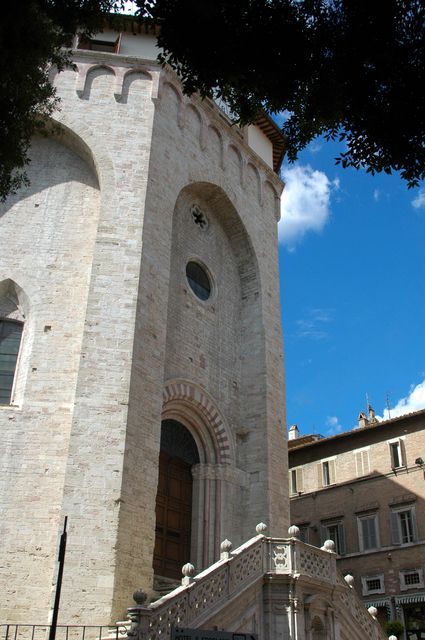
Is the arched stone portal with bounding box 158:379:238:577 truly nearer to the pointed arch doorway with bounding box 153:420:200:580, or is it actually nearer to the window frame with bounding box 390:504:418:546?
the pointed arch doorway with bounding box 153:420:200:580

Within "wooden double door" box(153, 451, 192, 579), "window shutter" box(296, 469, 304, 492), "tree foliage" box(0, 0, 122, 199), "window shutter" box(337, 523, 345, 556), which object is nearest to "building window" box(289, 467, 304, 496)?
"window shutter" box(296, 469, 304, 492)

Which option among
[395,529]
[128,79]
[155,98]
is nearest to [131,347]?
[155,98]

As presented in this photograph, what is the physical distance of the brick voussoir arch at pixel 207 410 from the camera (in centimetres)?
1562

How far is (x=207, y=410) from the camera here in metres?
16.2

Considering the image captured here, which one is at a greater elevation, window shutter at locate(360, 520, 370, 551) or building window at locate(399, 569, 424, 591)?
window shutter at locate(360, 520, 370, 551)

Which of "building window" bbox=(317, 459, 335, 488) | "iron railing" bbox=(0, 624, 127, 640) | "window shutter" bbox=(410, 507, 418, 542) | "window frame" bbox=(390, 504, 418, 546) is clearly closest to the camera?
"iron railing" bbox=(0, 624, 127, 640)

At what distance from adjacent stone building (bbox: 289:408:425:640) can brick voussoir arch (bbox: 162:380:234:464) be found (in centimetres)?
967

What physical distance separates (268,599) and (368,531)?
13068 millimetres

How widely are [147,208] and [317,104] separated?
7501 mm

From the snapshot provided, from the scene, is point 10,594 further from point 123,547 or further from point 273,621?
point 273,621

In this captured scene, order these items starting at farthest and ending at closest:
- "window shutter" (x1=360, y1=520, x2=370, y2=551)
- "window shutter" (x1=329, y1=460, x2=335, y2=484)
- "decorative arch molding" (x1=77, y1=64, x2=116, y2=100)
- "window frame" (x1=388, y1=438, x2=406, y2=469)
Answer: "window shutter" (x1=329, y1=460, x2=335, y2=484) < "window frame" (x1=388, y1=438, x2=406, y2=469) < "window shutter" (x1=360, y1=520, x2=370, y2=551) < "decorative arch molding" (x1=77, y1=64, x2=116, y2=100)

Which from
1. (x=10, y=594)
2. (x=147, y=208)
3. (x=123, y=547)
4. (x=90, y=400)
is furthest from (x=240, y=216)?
(x=10, y=594)

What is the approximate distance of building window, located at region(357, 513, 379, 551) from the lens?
78.5 ft

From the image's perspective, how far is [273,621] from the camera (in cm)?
1198
